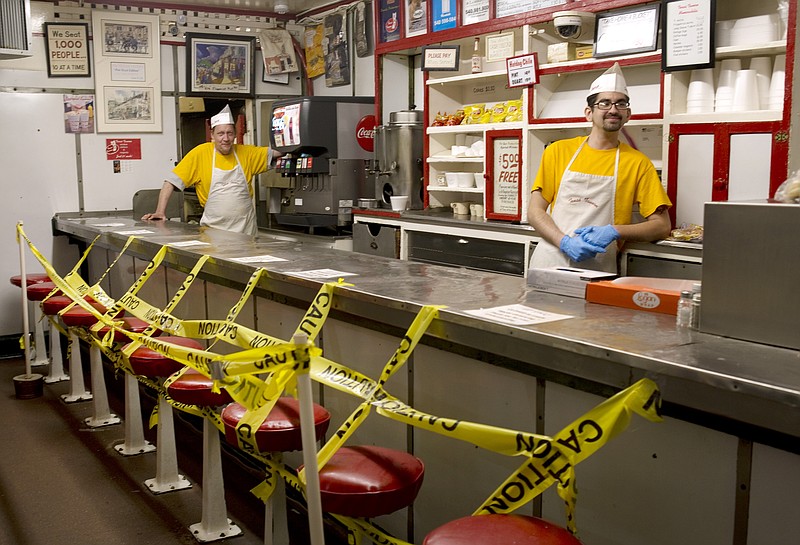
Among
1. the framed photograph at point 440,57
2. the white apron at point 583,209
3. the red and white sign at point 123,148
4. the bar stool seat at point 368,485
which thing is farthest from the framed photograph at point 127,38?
the bar stool seat at point 368,485

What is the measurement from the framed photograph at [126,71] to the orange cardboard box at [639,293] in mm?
5452

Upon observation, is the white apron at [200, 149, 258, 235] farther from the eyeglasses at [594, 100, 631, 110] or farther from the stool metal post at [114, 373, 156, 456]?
the eyeglasses at [594, 100, 631, 110]

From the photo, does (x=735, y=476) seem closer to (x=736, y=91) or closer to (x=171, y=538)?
(x=171, y=538)

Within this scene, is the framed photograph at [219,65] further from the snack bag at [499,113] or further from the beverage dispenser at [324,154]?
the snack bag at [499,113]

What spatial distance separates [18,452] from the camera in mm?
4180

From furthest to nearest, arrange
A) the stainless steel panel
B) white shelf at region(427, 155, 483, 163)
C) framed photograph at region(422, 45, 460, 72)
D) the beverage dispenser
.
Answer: the beverage dispenser, framed photograph at region(422, 45, 460, 72), white shelf at region(427, 155, 483, 163), the stainless steel panel

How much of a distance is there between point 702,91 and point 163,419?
2897 millimetres

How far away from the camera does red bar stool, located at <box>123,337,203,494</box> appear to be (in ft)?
10.0

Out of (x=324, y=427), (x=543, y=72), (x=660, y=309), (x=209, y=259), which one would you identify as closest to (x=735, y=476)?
(x=660, y=309)

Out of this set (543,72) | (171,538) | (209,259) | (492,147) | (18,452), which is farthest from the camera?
(492,147)

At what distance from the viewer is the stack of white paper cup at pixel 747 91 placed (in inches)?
146

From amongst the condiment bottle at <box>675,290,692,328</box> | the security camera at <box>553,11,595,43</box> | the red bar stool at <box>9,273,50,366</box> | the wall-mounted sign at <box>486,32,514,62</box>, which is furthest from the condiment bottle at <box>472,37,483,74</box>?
the condiment bottle at <box>675,290,692,328</box>

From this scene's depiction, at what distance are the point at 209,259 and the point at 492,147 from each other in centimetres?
222

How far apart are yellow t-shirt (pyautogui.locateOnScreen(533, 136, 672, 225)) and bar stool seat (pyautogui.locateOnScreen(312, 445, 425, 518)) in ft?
7.12
